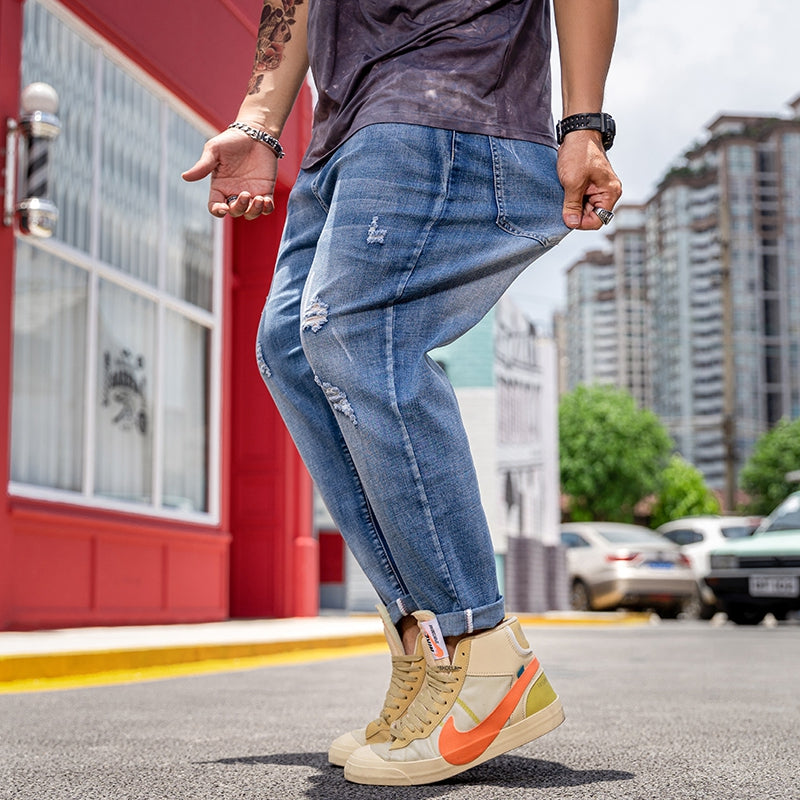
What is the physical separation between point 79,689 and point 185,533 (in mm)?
4788

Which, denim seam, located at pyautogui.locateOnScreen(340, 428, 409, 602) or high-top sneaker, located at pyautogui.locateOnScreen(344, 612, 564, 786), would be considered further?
denim seam, located at pyautogui.locateOnScreen(340, 428, 409, 602)

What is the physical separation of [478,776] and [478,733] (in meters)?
0.09

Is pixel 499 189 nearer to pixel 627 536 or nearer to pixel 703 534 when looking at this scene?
pixel 627 536

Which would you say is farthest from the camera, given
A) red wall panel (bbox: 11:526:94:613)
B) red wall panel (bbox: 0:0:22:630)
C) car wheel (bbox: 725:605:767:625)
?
car wheel (bbox: 725:605:767:625)

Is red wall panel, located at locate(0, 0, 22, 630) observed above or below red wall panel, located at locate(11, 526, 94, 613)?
above

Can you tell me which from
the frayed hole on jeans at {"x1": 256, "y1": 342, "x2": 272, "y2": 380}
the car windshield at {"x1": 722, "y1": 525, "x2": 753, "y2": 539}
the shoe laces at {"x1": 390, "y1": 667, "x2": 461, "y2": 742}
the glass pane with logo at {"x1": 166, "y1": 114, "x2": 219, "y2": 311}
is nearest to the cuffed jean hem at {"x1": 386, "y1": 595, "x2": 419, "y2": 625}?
the shoe laces at {"x1": 390, "y1": 667, "x2": 461, "y2": 742}

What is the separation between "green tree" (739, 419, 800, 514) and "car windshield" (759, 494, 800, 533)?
37.6 metres

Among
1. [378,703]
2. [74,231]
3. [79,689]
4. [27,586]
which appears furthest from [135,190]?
[378,703]

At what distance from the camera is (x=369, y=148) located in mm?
1874

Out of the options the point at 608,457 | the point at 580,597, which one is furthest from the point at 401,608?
the point at 608,457

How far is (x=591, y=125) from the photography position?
1.94 metres

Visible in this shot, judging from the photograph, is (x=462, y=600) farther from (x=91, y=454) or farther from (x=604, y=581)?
(x=604, y=581)

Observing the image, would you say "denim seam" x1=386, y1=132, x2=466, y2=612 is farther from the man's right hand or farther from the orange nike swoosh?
the man's right hand

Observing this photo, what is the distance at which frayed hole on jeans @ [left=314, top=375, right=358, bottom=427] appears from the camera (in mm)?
1851
